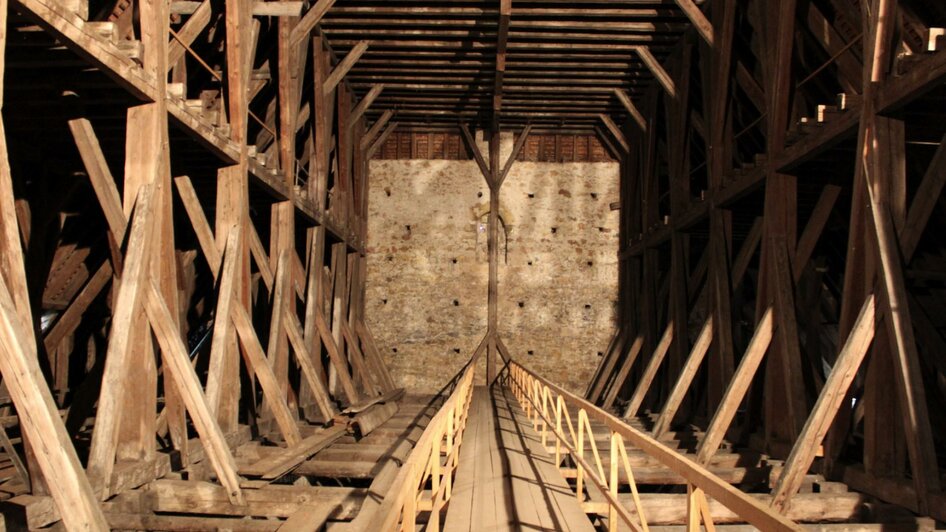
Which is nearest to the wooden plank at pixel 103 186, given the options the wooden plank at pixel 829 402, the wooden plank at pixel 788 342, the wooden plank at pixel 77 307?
the wooden plank at pixel 77 307

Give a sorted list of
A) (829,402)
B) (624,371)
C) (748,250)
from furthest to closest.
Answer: (624,371) < (748,250) < (829,402)

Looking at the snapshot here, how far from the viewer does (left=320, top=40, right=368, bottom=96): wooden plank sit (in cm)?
1145

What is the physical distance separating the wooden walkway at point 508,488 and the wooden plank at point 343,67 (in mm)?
5342

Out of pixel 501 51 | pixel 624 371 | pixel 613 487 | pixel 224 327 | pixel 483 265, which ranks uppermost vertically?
pixel 501 51

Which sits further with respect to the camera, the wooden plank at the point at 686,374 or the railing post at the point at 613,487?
the wooden plank at the point at 686,374

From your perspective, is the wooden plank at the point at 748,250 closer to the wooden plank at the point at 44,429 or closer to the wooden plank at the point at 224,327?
the wooden plank at the point at 224,327

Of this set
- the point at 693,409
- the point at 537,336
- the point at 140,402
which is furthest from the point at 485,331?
the point at 140,402

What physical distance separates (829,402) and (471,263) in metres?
11.0

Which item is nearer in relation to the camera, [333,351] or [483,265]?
[333,351]

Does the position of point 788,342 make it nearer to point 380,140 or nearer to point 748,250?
point 748,250

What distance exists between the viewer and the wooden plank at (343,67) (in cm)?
1145

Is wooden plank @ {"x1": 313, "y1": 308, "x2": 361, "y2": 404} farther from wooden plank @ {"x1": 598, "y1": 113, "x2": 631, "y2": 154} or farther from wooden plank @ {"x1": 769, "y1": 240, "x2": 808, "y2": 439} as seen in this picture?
wooden plank @ {"x1": 598, "y1": 113, "x2": 631, "y2": 154}

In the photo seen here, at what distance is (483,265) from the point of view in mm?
16125

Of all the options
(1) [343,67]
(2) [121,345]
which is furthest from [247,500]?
(1) [343,67]
